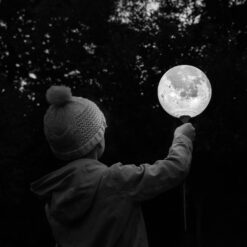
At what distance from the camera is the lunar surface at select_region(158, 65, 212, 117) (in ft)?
8.91

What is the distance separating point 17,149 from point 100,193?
345 inches

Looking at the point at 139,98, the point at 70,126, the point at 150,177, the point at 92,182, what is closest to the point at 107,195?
the point at 92,182

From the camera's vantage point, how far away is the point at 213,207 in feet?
41.9

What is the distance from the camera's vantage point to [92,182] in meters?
1.87

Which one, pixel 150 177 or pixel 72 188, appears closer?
pixel 150 177

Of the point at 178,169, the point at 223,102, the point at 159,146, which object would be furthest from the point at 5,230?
the point at 178,169

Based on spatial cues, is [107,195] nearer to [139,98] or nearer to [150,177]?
[150,177]

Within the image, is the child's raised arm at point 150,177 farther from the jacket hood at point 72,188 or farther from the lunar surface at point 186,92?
the lunar surface at point 186,92

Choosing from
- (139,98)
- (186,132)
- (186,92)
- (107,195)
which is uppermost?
(139,98)

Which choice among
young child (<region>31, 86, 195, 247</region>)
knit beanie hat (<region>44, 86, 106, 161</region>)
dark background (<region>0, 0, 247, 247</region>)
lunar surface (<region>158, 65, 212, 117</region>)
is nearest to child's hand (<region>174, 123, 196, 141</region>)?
young child (<region>31, 86, 195, 247</region>)

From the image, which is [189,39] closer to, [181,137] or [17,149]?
[17,149]

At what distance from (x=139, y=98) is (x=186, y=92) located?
8502mm

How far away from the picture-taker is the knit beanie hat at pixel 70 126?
1984mm

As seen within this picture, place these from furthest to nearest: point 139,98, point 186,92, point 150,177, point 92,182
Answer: point 139,98
point 186,92
point 92,182
point 150,177
